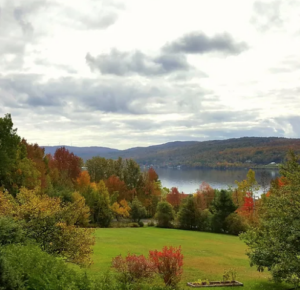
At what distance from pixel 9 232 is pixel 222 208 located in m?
44.6

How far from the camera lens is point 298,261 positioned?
13.2 m

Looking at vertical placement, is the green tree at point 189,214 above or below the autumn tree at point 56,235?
below

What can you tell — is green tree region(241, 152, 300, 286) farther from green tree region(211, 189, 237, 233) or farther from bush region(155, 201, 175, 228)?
bush region(155, 201, 175, 228)

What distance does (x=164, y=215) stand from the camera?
2272 inches

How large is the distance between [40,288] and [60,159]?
59259 mm

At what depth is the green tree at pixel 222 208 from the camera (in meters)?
53.8

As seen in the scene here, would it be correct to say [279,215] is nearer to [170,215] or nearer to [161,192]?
[170,215]

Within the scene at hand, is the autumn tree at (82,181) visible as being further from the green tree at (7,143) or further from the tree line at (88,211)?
the green tree at (7,143)

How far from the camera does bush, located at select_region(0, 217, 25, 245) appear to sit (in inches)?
591

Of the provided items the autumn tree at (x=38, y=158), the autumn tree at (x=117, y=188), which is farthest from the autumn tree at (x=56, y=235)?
the autumn tree at (x=117, y=188)

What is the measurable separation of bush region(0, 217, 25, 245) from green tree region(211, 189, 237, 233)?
4311 centimetres

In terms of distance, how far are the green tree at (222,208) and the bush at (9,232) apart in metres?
43.1

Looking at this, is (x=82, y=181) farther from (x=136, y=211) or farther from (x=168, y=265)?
(x=168, y=265)

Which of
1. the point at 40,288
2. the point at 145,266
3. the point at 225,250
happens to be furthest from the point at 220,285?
the point at 225,250
